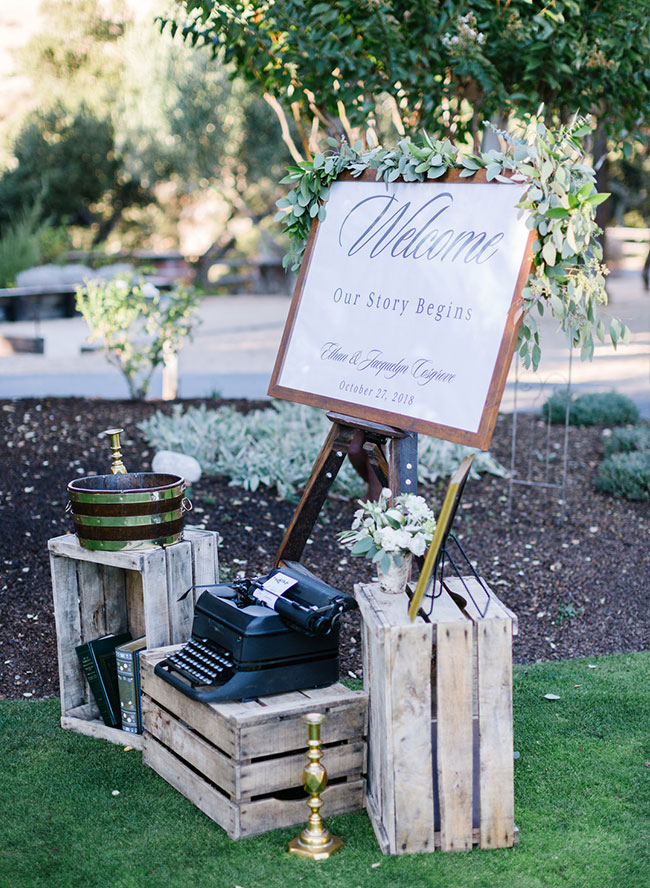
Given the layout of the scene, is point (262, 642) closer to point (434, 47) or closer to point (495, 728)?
point (495, 728)

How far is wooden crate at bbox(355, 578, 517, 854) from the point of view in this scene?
8.59ft

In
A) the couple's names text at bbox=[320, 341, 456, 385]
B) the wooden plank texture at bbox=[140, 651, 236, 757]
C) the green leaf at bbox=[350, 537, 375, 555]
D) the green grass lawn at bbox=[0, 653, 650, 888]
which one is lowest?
the green grass lawn at bbox=[0, 653, 650, 888]

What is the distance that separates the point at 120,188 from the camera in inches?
910

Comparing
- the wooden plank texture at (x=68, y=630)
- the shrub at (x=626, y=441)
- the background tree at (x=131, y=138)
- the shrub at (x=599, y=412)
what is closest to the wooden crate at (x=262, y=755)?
the wooden plank texture at (x=68, y=630)

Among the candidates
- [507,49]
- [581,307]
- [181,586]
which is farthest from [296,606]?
[507,49]

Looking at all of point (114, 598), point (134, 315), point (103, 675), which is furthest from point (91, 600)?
point (134, 315)

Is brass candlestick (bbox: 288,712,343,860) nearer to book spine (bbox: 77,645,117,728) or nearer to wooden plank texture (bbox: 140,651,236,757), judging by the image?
wooden plank texture (bbox: 140,651,236,757)

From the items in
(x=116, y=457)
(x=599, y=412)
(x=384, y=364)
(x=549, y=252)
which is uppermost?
(x=549, y=252)

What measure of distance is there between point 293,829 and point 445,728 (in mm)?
588

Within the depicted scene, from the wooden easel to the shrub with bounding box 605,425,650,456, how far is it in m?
3.79

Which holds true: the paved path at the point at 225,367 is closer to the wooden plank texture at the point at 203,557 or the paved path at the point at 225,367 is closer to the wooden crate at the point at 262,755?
the wooden plank texture at the point at 203,557

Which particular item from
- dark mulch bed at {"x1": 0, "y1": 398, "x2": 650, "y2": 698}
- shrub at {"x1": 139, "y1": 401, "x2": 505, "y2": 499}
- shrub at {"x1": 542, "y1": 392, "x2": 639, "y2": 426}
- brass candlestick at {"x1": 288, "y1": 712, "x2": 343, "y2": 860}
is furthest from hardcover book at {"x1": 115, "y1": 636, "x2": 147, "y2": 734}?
shrub at {"x1": 542, "y1": 392, "x2": 639, "y2": 426}

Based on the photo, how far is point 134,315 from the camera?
749cm

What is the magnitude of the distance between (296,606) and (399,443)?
63cm
